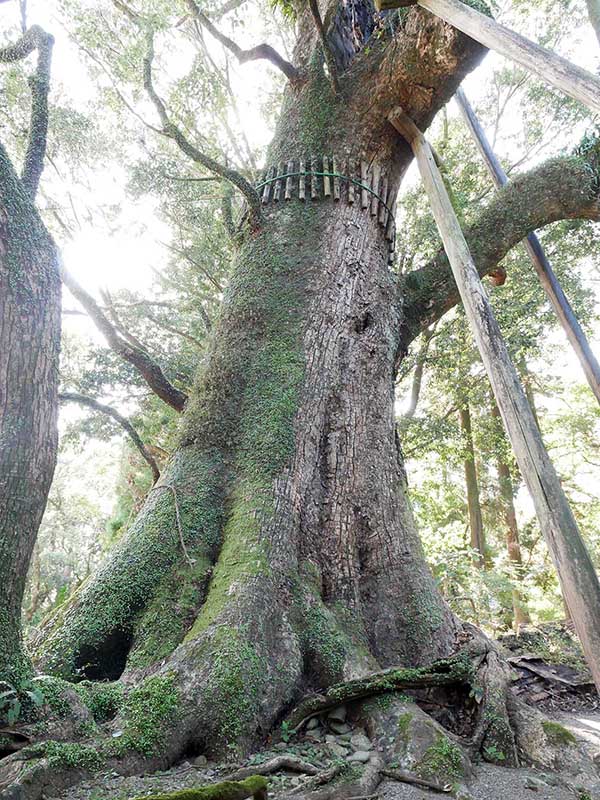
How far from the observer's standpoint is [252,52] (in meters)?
6.17

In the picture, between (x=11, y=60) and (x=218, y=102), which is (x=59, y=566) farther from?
(x=11, y=60)

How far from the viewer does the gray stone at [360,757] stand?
2223 millimetres

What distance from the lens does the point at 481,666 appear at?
291cm

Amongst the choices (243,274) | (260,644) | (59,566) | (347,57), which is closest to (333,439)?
(260,644)

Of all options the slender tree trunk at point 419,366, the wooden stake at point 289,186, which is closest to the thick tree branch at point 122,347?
the wooden stake at point 289,186

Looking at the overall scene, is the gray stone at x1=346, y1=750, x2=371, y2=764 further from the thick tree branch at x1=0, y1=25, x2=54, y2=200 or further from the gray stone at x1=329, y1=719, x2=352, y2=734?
the thick tree branch at x1=0, y1=25, x2=54, y2=200

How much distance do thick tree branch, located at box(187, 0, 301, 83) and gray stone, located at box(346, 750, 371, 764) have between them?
676cm

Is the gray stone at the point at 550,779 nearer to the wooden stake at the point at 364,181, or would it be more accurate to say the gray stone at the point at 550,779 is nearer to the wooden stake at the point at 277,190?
the wooden stake at the point at 364,181

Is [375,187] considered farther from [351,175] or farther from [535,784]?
[535,784]

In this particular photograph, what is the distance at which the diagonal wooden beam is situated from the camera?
7.14 feet

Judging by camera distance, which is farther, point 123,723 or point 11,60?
point 11,60

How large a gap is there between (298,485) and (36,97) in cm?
274

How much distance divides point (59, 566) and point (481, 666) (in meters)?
16.4

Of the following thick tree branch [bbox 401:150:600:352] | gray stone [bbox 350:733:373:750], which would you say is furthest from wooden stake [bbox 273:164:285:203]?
gray stone [bbox 350:733:373:750]
